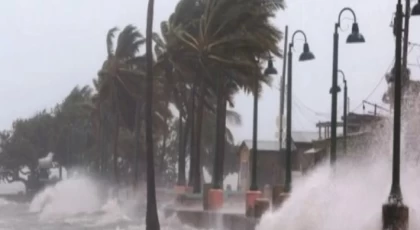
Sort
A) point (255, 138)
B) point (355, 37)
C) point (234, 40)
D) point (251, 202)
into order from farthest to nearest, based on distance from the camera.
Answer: point (234, 40)
point (255, 138)
point (251, 202)
point (355, 37)

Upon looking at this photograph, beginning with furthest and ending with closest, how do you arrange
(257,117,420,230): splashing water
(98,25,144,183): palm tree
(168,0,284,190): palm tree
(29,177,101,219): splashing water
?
1. (29,177,101,219): splashing water
2. (98,25,144,183): palm tree
3. (168,0,284,190): palm tree
4. (257,117,420,230): splashing water

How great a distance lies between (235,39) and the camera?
1666 inches

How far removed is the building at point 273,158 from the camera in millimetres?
57094

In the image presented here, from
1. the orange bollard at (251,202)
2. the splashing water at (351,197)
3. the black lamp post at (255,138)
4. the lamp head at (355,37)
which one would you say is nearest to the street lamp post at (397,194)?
the splashing water at (351,197)

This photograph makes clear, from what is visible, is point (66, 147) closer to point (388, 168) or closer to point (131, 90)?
point (131, 90)

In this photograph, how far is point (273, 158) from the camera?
61500 millimetres

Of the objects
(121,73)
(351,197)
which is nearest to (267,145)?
(121,73)

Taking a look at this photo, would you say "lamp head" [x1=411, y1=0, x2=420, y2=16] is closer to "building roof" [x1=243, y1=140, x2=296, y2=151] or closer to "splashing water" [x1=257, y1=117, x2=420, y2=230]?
"splashing water" [x1=257, y1=117, x2=420, y2=230]

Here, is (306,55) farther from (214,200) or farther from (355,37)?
(214,200)

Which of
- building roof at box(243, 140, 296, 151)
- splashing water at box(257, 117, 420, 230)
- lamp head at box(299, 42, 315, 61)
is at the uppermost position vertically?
lamp head at box(299, 42, 315, 61)

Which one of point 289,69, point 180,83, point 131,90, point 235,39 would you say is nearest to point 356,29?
point 289,69

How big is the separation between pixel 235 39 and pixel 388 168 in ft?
57.0

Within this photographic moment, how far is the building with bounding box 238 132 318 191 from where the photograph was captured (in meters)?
57.1

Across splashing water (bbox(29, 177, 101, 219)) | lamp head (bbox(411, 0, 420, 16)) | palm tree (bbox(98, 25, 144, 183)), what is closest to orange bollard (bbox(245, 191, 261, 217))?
lamp head (bbox(411, 0, 420, 16))
